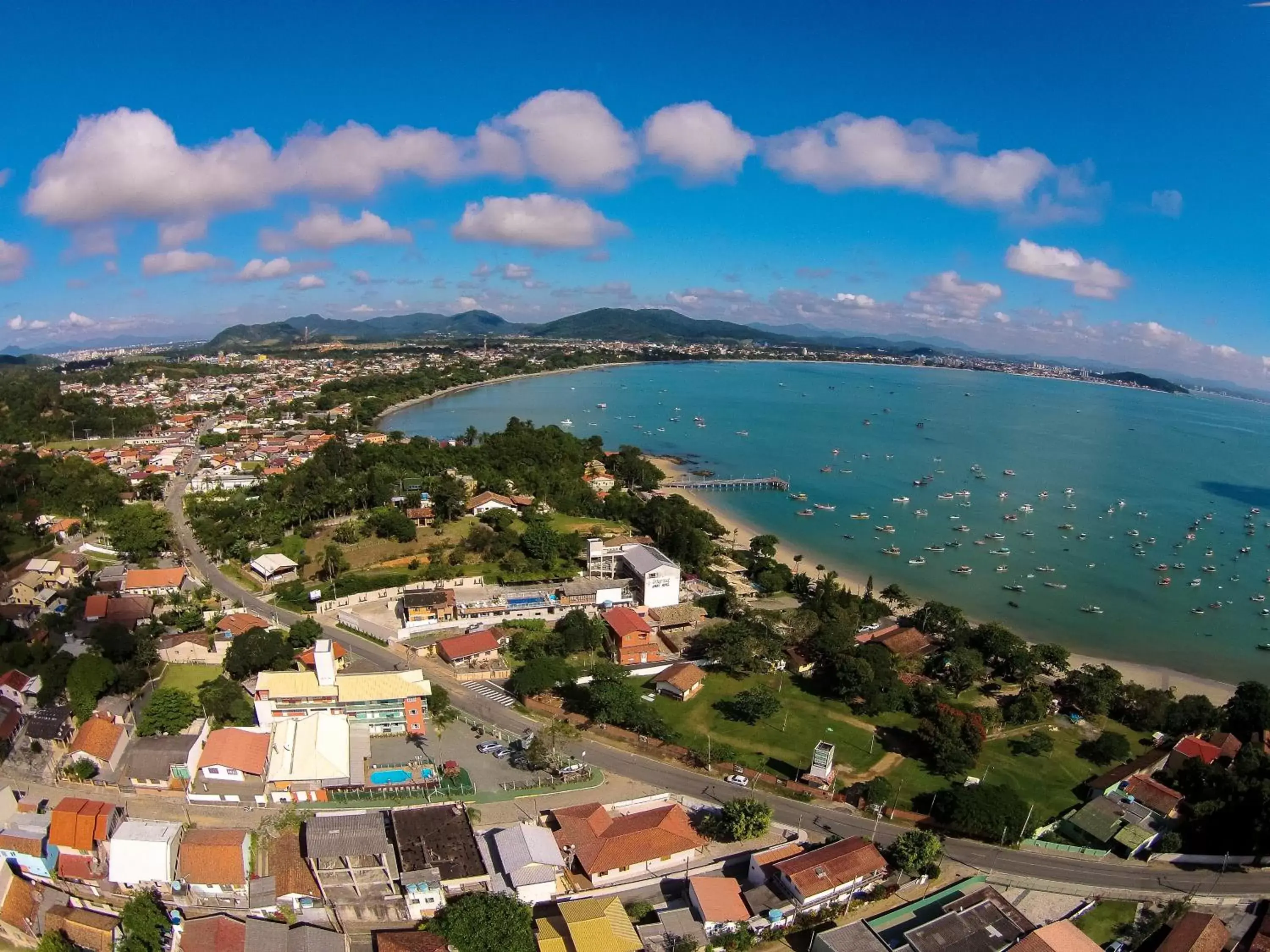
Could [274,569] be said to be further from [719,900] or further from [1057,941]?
[1057,941]

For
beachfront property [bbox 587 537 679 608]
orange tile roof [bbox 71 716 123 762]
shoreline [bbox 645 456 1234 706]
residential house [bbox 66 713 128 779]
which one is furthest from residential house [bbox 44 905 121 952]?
shoreline [bbox 645 456 1234 706]

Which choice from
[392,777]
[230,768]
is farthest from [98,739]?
[392,777]

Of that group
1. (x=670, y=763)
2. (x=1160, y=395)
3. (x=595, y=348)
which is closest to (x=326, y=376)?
(x=595, y=348)

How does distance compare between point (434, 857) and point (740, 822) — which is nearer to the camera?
point (434, 857)

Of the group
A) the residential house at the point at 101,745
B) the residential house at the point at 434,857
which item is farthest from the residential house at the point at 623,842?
the residential house at the point at 101,745

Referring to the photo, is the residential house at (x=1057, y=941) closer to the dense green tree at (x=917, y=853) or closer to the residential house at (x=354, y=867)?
the dense green tree at (x=917, y=853)

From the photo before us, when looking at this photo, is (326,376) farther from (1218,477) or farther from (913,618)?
(1218,477)

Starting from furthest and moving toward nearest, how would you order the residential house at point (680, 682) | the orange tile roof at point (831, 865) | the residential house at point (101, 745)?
the residential house at point (680, 682), the residential house at point (101, 745), the orange tile roof at point (831, 865)

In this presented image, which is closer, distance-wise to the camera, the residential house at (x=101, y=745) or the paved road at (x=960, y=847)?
the paved road at (x=960, y=847)
